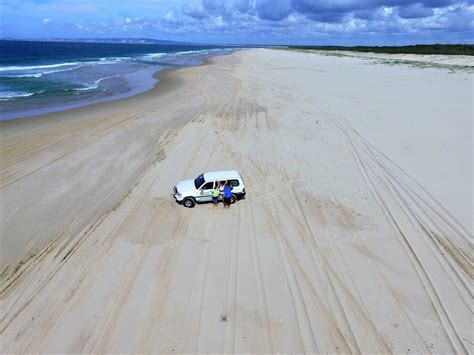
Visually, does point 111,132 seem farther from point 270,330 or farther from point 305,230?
point 270,330

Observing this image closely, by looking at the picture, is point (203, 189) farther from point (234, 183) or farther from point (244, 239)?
point (244, 239)

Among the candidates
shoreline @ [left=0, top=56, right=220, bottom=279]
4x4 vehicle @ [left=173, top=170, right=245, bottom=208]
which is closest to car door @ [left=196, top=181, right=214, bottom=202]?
4x4 vehicle @ [left=173, top=170, right=245, bottom=208]

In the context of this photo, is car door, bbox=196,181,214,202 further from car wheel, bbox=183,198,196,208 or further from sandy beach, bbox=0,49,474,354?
sandy beach, bbox=0,49,474,354

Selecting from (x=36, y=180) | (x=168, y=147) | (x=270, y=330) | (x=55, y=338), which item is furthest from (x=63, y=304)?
(x=168, y=147)

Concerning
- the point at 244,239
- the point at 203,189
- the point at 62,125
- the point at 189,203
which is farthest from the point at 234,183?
the point at 62,125

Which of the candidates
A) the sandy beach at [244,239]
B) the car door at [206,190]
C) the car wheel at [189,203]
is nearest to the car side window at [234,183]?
the car door at [206,190]
